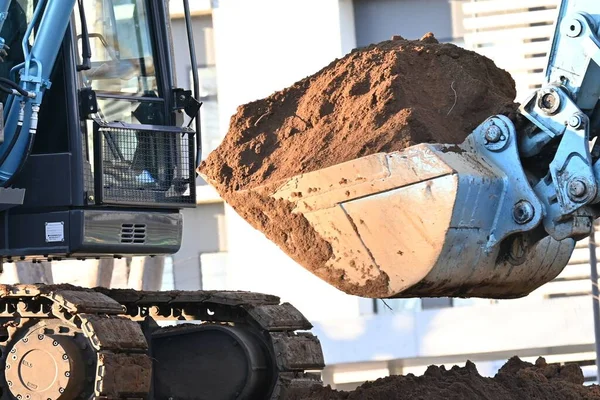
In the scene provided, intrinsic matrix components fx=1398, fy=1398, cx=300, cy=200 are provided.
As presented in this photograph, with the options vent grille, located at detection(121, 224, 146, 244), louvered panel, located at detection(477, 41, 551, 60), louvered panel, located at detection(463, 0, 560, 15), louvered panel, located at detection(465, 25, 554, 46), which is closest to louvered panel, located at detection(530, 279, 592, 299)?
louvered panel, located at detection(477, 41, 551, 60)

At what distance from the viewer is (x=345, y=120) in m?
6.72

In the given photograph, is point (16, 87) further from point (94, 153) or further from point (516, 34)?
point (516, 34)

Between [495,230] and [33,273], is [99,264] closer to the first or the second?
[33,273]

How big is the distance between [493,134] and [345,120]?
2.39 feet

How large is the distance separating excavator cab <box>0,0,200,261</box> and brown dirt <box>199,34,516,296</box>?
0.71 m

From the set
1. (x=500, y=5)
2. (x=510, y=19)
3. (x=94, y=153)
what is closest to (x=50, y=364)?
(x=94, y=153)

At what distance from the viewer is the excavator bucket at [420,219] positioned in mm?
6207

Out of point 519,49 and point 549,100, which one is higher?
point 519,49

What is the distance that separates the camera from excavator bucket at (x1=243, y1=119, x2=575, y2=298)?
20.4 ft

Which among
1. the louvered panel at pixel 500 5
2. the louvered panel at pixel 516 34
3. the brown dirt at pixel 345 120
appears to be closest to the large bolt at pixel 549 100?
the brown dirt at pixel 345 120

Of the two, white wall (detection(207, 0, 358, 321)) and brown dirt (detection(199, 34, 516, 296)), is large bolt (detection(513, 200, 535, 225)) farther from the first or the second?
white wall (detection(207, 0, 358, 321))

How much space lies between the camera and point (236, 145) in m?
7.07

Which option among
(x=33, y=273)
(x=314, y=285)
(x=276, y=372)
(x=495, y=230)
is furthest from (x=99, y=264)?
(x=495, y=230)

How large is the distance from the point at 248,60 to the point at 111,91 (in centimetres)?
1227
